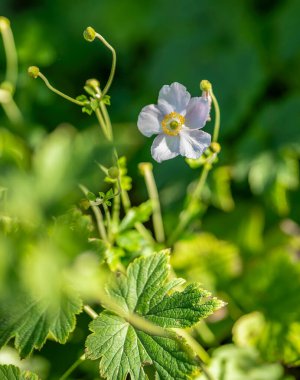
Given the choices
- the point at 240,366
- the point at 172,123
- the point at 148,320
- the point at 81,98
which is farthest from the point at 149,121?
the point at 240,366

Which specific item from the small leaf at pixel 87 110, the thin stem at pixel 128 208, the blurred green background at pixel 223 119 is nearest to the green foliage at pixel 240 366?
the blurred green background at pixel 223 119

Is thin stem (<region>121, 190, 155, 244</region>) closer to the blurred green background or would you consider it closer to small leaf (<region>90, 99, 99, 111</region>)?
the blurred green background

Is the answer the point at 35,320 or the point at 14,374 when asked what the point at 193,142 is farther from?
the point at 14,374

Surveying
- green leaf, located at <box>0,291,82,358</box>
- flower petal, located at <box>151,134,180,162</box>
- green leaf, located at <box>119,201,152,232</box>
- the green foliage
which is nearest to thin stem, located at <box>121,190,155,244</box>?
green leaf, located at <box>119,201,152,232</box>

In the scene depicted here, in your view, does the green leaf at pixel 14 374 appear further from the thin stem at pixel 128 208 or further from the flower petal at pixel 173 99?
the flower petal at pixel 173 99

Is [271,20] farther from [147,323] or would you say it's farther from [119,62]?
[147,323]

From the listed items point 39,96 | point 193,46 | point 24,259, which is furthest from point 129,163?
point 24,259
